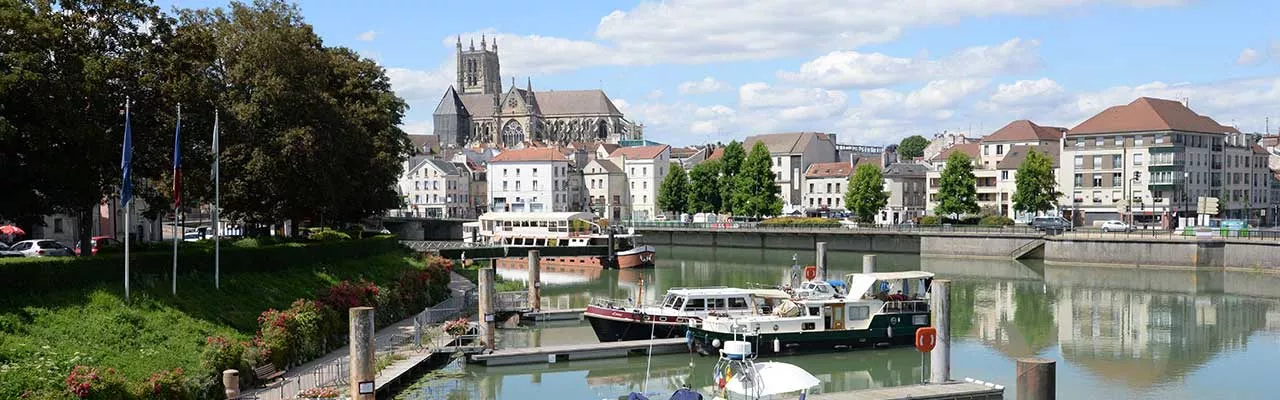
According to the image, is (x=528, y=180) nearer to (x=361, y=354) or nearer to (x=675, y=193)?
(x=675, y=193)

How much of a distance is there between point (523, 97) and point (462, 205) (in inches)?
2471

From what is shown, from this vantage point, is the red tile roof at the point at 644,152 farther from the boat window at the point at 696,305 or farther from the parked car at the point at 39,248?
the boat window at the point at 696,305

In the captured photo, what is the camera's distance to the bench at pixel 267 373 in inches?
1022

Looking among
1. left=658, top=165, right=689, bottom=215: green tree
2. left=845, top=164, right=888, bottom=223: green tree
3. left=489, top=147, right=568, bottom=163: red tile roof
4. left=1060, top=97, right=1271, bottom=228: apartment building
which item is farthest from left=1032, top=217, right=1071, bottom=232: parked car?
left=489, top=147, right=568, bottom=163: red tile roof

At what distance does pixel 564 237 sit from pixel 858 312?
43.0m

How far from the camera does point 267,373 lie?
86.3 ft

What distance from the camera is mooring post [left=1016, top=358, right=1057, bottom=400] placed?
23.2 m

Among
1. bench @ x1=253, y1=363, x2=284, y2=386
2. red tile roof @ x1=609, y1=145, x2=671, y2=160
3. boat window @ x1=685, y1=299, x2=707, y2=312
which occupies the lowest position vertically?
bench @ x1=253, y1=363, x2=284, y2=386

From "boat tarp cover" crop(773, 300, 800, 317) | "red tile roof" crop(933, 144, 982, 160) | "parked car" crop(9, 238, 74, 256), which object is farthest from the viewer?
"red tile roof" crop(933, 144, 982, 160)

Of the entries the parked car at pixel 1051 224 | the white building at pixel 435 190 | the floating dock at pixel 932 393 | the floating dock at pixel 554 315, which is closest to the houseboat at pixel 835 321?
the floating dock at pixel 932 393

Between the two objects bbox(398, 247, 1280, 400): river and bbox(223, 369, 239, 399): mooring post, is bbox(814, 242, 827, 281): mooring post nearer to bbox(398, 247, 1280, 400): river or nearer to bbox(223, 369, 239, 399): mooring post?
bbox(398, 247, 1280, 400): river

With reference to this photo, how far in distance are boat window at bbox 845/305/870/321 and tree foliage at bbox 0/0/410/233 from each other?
62.9 ft

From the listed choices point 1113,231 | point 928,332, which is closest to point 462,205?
point 1113,231

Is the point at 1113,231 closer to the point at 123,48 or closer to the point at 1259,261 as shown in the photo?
the point at 1259,261
